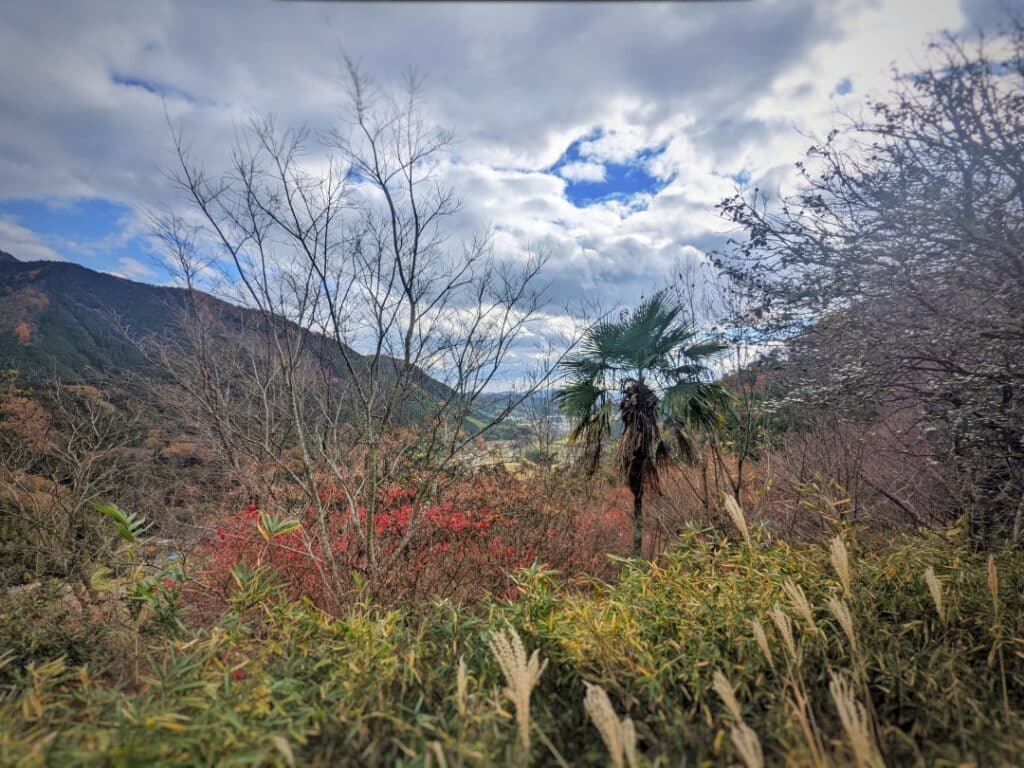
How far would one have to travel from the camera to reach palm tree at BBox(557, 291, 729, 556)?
689 centimetres

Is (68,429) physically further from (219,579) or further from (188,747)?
(188,747)

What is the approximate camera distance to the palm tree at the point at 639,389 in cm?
689

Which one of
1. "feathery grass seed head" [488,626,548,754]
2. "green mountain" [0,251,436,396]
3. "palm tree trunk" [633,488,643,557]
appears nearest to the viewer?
"feathery grass seed head" [488,626,548,754]

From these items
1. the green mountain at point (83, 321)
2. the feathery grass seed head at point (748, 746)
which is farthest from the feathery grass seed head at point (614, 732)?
the green mountain at point (83, 321)

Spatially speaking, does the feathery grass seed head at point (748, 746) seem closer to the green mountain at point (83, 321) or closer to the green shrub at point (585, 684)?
the green shrub at point (585, 684)

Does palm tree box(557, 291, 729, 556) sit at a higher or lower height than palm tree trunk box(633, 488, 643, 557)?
higher

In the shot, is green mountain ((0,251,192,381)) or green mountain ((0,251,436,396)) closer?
green mountain ((0,251,436,396))

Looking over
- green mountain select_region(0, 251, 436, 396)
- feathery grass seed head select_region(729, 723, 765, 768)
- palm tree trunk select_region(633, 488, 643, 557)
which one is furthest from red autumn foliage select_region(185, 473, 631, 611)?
green mountain select_region(0, 251, 436, 396)

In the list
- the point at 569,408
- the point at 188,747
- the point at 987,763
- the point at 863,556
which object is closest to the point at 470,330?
the point at 569,408

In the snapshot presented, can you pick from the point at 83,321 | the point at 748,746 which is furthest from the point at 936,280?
the point at 83,321

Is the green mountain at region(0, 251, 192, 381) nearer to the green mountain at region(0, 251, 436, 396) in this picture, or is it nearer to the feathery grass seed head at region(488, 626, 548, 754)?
the green mountain at region(0, 251, 436, 396)

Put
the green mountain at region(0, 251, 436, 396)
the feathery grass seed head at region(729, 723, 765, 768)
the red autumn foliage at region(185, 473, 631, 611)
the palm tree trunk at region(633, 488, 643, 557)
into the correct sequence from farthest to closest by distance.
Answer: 1. the green mountain at region(0, 251, 436, 396)
2. the palm tree trunk at region(633, 488, 643, 557)
3. the red autumn foliage at region(185, 473, 631, 611)
4. the feathery grass seed head at region(729, 723, 765, 768)

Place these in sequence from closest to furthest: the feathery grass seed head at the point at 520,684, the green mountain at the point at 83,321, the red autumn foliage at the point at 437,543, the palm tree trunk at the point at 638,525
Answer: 1. the feathery grass seed head at the point at 520,684
2. the red autumn foliage at the point at 437,543
3. the palm tree trunk at the point at 638,525
4. the green mountain at the point at 83,321

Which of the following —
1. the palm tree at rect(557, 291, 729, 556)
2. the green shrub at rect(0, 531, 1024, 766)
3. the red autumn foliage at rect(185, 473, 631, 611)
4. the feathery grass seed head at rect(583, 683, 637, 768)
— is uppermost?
the palm tree at rect(557, 291, 729, 556)
